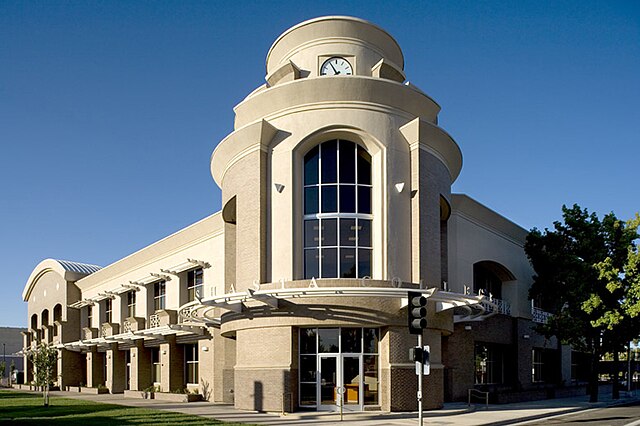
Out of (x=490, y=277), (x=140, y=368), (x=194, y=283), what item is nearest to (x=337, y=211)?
(x=194, y=283)

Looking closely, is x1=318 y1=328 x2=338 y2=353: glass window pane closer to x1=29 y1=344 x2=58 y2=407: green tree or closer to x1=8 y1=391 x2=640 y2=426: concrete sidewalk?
x1=8 y1=391 x2=640 y2=426: concrete sidewalk

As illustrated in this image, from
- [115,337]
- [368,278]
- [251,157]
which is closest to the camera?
[368,278]

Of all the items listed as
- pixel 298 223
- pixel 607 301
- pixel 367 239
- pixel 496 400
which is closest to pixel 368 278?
pixel 367 239

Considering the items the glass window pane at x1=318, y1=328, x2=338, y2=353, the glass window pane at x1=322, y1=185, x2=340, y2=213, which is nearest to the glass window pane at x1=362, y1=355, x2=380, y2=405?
the glass window pane at x1=318, y1=328, x2=338, y2=353

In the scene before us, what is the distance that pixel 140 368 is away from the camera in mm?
44969

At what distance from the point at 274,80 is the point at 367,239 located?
908 centimetres

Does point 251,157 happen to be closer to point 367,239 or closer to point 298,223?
point 298,223

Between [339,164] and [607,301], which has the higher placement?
[339,164]

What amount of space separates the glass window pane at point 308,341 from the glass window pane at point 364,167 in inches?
248

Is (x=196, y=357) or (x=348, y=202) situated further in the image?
(x=196, y=357)

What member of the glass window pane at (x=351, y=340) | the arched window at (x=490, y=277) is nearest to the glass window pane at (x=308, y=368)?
the glass window pane at (x=351, y=340)

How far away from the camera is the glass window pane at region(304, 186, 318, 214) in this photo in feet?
92.1

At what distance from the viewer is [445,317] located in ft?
95.1

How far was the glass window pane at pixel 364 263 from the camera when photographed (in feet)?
90.5
